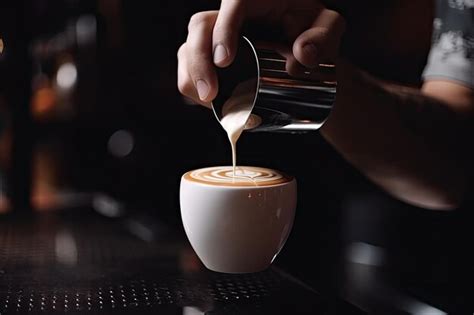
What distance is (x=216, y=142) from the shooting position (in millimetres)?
1631

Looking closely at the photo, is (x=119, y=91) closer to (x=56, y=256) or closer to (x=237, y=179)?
(x=56, y=256)

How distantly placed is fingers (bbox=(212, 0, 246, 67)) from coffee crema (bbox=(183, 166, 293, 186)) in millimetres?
168

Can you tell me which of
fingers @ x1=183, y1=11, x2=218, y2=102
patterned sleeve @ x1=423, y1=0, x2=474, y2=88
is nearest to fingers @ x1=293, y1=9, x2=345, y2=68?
fingers @ x1=183, y1=11, x2=218, y2=102

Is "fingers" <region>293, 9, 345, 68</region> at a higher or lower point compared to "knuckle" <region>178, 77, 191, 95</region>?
higher

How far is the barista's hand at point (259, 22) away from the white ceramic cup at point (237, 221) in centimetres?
13

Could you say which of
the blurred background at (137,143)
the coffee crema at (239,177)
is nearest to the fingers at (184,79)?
the coffee crema at (239,177)

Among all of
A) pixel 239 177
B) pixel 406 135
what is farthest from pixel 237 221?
pixel 406 135

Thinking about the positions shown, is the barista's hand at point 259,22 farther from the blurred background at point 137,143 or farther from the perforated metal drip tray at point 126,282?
the blurred background at point 137,143

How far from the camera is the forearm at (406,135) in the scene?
3.69 feet

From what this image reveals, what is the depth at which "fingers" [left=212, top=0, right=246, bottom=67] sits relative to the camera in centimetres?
82

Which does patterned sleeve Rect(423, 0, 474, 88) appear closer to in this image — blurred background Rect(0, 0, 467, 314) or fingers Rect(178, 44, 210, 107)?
blurred background Rect(0, 0, 467, 314)

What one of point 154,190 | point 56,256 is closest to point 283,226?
point 56,256

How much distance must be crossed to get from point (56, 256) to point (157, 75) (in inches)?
31.1

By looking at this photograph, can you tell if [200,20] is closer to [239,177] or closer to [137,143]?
[239,177]
